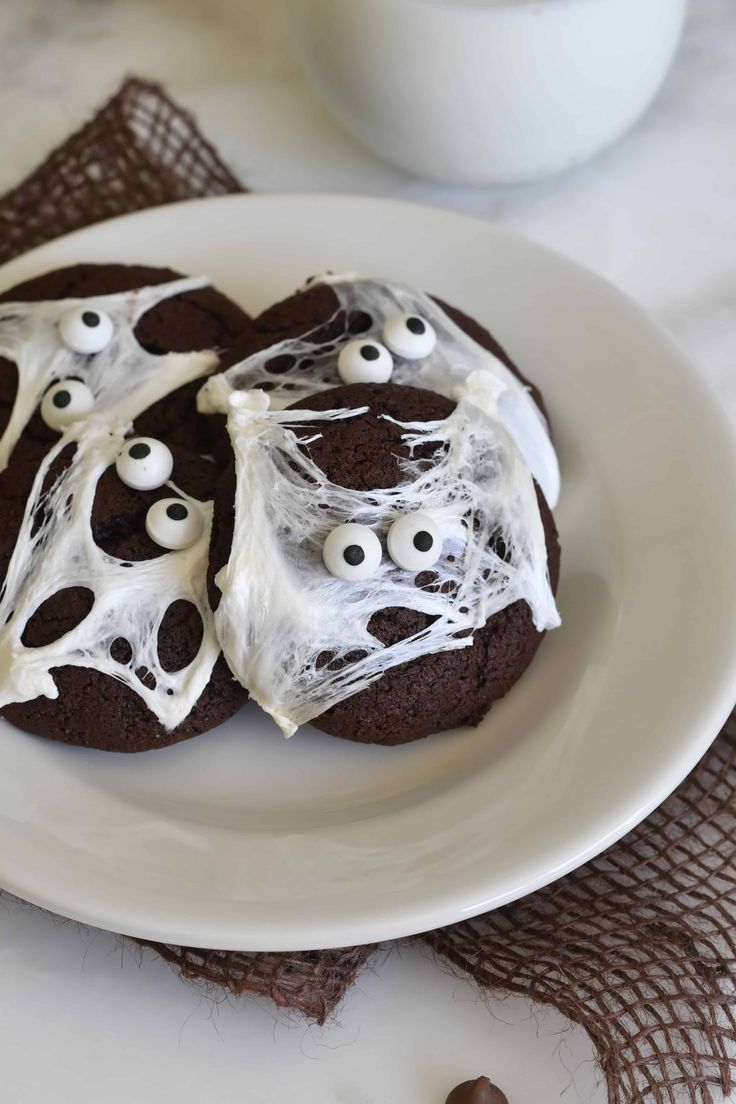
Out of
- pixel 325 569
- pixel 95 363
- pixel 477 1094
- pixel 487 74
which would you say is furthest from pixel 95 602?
pixel 487 74

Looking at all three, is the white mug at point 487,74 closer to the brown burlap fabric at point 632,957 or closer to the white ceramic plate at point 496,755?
the white ceramic plate at point 496,755

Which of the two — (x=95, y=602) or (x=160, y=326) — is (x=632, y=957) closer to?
(x=95, y=602)

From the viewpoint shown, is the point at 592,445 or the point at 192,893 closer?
the point at 192,893

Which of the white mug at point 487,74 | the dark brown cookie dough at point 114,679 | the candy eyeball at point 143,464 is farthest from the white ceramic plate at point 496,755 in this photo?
the candy eyeball at point 143,464

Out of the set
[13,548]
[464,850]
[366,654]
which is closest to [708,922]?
[464,850]

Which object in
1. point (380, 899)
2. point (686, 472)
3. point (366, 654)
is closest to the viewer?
point (380, 899)

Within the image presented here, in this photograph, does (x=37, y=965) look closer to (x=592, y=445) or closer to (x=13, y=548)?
(x=13, y=548)

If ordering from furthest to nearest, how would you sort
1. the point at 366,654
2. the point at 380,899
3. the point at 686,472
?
the point at 686,472
the point at 366,654
the point at 380,899
